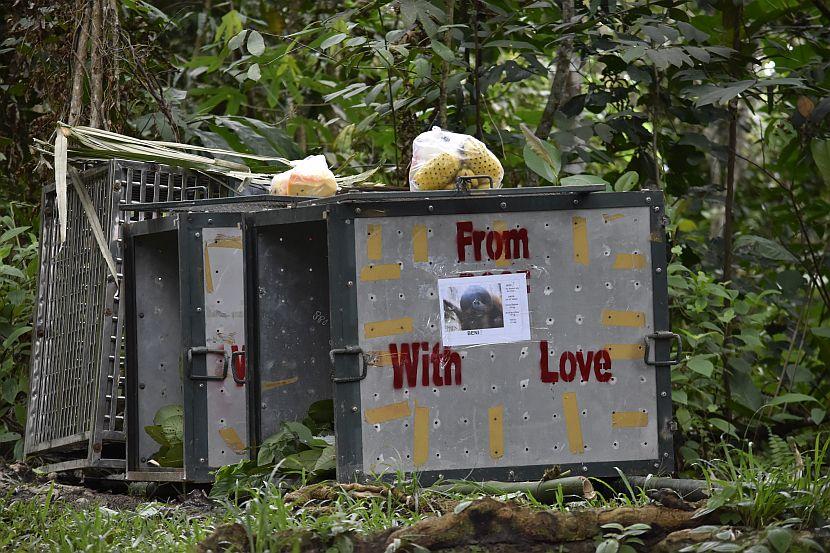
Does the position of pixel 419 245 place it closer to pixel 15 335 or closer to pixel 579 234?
pixel 579 234

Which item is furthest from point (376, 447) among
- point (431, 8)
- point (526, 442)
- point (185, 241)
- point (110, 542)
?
point (431, 8)

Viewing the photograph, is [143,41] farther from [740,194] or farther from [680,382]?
[740,194]

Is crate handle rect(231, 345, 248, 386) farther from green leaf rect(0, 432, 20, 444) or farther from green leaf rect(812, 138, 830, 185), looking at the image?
green leaf rect(812, 138, 830, 185)

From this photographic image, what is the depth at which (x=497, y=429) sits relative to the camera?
3.73m

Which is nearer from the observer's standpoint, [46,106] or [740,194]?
[46,106]

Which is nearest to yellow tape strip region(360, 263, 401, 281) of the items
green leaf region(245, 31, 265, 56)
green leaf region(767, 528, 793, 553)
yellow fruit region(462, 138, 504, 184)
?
yellow fruit region(462, 138, 504, 184)

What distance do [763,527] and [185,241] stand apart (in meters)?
2.41

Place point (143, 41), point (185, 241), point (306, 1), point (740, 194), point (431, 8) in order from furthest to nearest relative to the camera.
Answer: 1. point (740, 194)
2. point (306, 1)
3. point (143, 41)
4. point (431, 8)
5. point (185, 241)

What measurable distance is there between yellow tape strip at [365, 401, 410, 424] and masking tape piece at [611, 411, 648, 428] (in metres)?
0.74

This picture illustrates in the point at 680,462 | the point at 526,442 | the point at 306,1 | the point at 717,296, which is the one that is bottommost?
the point at 680,462

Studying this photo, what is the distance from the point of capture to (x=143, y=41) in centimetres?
652

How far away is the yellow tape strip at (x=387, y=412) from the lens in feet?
12.0

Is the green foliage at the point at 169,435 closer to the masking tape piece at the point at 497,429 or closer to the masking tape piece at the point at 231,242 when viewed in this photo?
the masking tape piece at the point at 231,242

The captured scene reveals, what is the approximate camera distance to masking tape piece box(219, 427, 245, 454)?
429 cm
